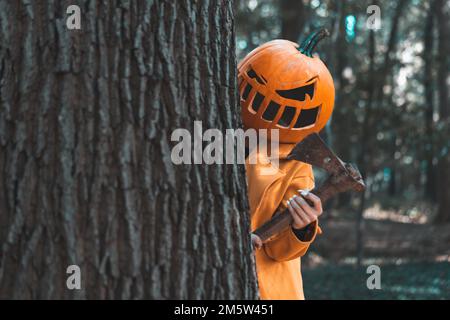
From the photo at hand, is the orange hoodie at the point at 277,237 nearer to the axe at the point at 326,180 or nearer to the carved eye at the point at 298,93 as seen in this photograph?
the axe at the point at 326,180

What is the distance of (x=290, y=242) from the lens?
10.6ft

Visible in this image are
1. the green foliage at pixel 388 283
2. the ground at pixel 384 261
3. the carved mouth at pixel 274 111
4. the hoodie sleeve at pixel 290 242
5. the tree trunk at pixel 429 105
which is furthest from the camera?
the tree trunk at pixel 429 105

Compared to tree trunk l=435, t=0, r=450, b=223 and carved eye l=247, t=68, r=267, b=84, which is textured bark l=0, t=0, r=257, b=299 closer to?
carved eye l=247, t=68, r=267, b=84

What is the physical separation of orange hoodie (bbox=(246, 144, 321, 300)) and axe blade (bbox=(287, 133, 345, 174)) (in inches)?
6.6

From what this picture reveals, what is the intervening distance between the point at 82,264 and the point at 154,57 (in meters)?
0.77

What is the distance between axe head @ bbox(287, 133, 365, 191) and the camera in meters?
3.09

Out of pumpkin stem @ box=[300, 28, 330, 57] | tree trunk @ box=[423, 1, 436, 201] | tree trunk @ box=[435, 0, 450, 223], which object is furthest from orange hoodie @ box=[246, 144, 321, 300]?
tree trunk @ box=[435, 0, 450, 223]

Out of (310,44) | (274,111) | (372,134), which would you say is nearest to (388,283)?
(310,44)

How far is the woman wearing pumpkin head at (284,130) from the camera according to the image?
3232mm

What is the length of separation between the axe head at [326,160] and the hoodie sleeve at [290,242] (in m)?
0.22

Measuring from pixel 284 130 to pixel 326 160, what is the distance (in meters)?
0.45

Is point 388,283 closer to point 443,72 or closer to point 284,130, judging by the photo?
point 284,130

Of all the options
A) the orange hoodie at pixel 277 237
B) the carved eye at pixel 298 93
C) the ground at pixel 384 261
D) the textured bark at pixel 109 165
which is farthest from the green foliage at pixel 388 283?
the textured bark at pixel 109 165
